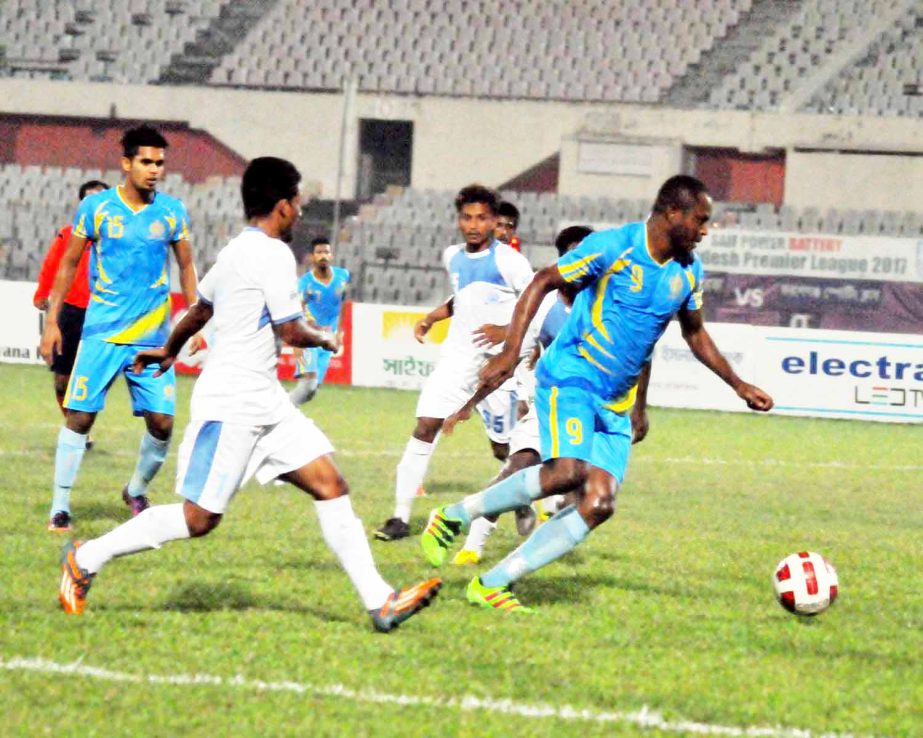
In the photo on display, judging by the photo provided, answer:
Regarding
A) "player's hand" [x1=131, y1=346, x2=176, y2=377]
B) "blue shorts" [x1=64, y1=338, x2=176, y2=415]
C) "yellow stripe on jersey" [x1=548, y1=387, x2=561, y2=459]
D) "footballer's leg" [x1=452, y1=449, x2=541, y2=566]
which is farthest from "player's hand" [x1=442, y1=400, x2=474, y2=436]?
"blue shorts" [x1=64, y1=338, x2=176, y2=415]

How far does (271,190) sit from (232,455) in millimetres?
1005

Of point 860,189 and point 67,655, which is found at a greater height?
point 860,189

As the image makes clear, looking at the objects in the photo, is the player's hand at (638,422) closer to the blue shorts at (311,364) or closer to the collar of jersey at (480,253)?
the collar of jersey at (480,253)

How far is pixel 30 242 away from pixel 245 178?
26758 mm

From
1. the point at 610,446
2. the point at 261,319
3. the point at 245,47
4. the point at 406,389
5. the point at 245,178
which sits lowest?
the point at 406,389

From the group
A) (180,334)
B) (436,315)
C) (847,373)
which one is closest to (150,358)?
(180,334)

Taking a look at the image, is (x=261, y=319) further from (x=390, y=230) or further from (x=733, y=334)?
(x=390, y=230)

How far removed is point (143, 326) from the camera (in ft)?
30.5

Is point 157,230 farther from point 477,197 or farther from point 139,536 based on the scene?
point 139,536

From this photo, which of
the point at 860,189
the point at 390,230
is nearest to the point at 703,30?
the point at 860,189

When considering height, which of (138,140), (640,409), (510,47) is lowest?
(640,409)

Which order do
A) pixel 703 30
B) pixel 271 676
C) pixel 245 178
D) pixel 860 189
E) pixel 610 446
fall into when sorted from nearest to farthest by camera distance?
1. pixel 271 676
2. pixel 245 178
3. pixel 610 446
4. pixel 860 189
5. pixel 703 30

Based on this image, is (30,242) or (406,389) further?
(30,242)

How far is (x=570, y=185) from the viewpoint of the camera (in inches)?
1287
